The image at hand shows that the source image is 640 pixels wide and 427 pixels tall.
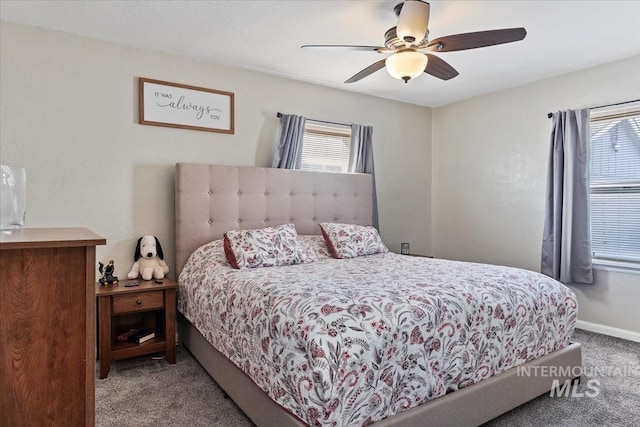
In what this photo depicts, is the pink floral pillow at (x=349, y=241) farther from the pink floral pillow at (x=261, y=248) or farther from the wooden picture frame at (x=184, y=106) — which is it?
the wooden picture frame at (x=184, y=106)

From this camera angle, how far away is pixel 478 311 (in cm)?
191

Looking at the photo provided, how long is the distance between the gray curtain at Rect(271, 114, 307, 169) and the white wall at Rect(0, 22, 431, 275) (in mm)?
115

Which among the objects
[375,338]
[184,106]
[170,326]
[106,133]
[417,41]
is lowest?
[170,326]

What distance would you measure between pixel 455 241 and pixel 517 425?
296 cm

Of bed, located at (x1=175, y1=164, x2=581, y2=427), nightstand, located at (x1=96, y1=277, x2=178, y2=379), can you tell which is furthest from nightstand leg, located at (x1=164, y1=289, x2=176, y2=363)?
bed, located at (x1=175, y1=164, x2=581, y2=427)

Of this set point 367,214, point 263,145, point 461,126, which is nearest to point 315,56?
point 263,145

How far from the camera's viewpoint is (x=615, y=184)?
3.45 metres

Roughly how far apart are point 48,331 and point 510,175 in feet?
14.0

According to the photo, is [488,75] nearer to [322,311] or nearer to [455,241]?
[455,241]

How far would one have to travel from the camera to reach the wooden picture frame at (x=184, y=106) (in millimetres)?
3154

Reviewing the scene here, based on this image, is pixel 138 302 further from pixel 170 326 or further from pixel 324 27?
pixel 324 27

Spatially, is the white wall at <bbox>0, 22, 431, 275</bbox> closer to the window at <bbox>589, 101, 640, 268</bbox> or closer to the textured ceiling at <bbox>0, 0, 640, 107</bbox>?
the textured ceiling at <bbox>0, 0, 640, 107</bbox>

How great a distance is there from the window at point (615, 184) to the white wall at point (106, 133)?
286cm

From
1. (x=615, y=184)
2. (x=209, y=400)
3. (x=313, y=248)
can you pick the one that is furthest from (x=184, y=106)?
(x=615, y=184)
